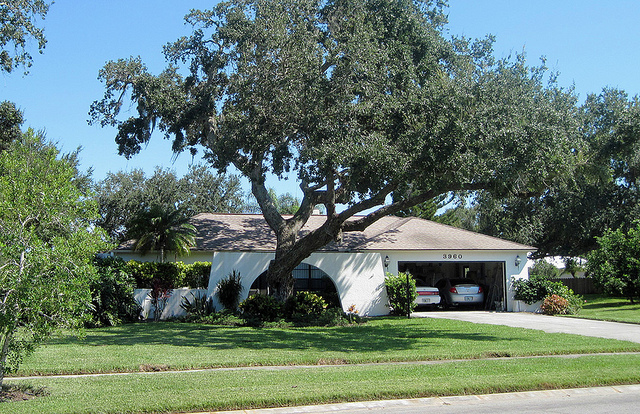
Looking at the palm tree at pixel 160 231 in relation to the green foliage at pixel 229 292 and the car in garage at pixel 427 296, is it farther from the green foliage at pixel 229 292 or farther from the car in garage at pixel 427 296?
the car in garage at pixel 427 296

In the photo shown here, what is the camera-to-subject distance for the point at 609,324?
19141 millimetres

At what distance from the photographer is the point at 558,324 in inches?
760

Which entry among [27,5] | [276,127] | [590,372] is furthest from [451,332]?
[27,5]

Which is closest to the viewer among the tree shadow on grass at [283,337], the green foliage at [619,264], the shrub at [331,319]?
the tree shadow on grass at [283,337]

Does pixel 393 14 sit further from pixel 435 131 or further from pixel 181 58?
pixel 181 58

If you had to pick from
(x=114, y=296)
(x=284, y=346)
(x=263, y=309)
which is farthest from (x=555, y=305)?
(x=114, y=296)

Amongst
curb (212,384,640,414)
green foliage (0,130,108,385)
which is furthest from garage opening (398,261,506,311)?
green foliage (0,130,108,385)

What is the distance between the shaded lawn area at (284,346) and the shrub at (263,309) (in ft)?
4.53

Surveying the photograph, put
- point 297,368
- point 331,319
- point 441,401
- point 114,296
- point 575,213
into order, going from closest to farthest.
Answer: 1. point 441,401
2. point 297,368
3. point 331,319
4. point 114,296
5. point 575,213

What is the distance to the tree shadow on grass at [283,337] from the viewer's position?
14164 mm

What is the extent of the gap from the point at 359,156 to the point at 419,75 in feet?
14.7

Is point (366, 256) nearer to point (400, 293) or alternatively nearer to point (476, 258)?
point (400, 293)

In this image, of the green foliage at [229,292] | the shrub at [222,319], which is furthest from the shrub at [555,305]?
the shrub at [222,319]

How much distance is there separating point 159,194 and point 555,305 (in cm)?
2882
